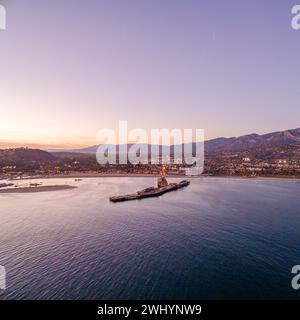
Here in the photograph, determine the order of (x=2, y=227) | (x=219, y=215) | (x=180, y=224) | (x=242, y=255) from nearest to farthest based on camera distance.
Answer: (x=242, y=255) → (x=2, y=227) → (x=180, y=224) → (x=219, y=215)

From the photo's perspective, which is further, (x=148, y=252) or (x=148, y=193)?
(x=148, y=193)

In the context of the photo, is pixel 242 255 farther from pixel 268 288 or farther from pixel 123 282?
pixel 123 282

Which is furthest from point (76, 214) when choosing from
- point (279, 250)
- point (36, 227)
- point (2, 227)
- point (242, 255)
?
point (279, 250)

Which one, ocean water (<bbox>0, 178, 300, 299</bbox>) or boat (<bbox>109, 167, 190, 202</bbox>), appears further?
boat (<bbox>109, 167, 190, 202</bbox>)

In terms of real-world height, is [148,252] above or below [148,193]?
below

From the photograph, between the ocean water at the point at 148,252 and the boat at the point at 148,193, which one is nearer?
the ocean water at the point at 148,252
